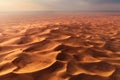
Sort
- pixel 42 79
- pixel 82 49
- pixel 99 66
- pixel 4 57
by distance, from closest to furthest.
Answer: pixel 42 79, pixel 99 66, pixel 4 57, pixel 82 49

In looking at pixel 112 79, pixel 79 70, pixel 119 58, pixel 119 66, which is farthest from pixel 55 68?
pixel 119 58

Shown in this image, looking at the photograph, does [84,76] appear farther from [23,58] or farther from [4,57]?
[4,57]

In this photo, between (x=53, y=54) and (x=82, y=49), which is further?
(x=82, y=49)

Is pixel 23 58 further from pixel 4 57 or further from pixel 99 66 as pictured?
pixel 99 66

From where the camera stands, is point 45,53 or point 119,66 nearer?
point 119,66

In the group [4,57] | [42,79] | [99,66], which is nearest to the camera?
[42,79]

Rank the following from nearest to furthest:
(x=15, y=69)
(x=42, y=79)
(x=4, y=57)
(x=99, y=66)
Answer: (x=42, y=79) → (x=15, y=69) → (x=99, y=66) → (x=4, y=57)

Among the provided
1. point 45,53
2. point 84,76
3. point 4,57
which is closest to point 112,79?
point 84,76

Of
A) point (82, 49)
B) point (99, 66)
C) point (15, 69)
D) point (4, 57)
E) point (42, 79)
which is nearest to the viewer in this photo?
point (42, 79)
